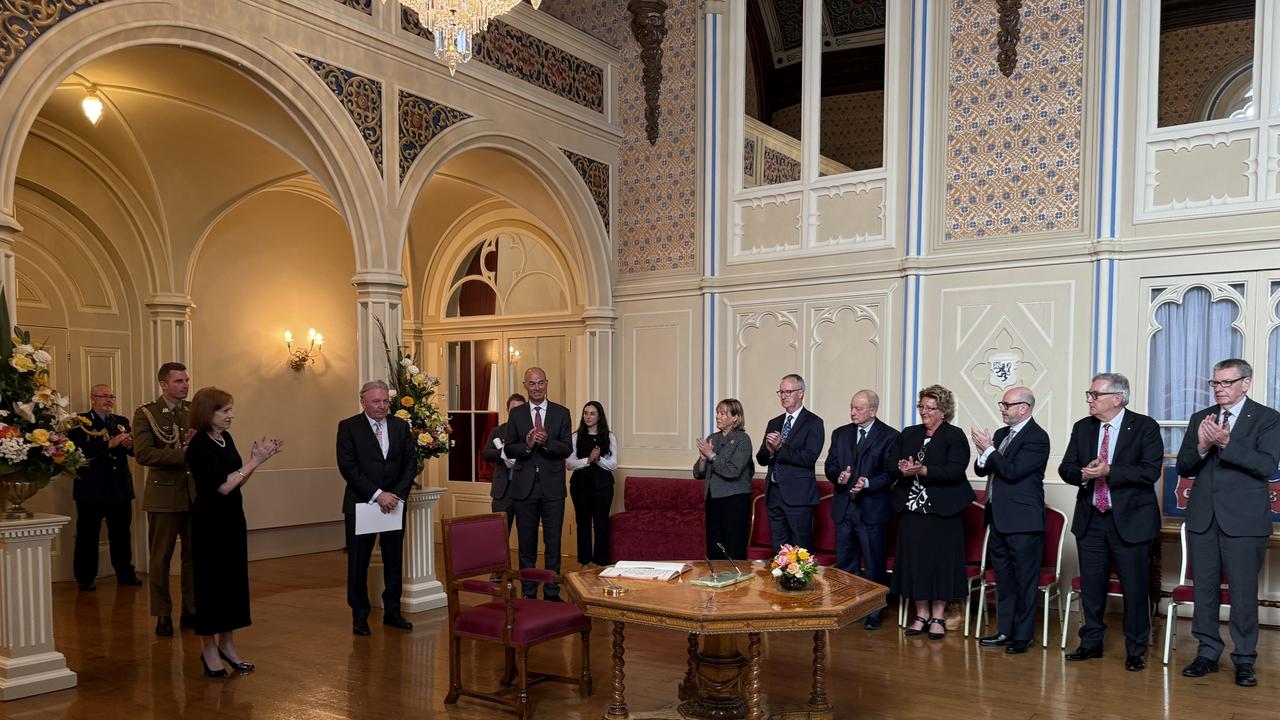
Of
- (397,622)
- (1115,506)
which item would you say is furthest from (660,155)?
(1115,506)

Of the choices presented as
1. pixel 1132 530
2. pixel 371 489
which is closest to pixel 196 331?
pixel 371 489

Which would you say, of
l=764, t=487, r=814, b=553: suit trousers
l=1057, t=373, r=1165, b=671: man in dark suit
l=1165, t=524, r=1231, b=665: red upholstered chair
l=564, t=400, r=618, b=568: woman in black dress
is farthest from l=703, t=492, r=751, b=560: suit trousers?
l=1165, t=524, r=1231, b=665: red upholstered chair

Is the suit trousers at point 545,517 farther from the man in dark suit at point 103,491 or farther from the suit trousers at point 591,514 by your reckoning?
the man in dark suit at point 103,491

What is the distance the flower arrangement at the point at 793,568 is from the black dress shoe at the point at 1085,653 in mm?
2281

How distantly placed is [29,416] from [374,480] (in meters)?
1.98

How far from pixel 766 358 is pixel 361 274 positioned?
137 inches

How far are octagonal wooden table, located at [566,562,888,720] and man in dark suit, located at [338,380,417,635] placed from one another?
2163 mm

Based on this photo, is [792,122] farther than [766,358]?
Yes

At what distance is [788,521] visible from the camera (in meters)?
6.34

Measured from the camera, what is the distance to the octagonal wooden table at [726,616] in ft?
11.8

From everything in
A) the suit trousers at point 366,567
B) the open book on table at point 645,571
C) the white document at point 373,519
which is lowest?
the suit trousers at point 366,567

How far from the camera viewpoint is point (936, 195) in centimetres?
718

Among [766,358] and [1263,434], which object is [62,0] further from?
[1263,434]

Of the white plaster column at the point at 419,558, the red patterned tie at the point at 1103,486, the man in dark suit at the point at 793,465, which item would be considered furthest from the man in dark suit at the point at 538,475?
the red patterned tie at the point at 1103,486
